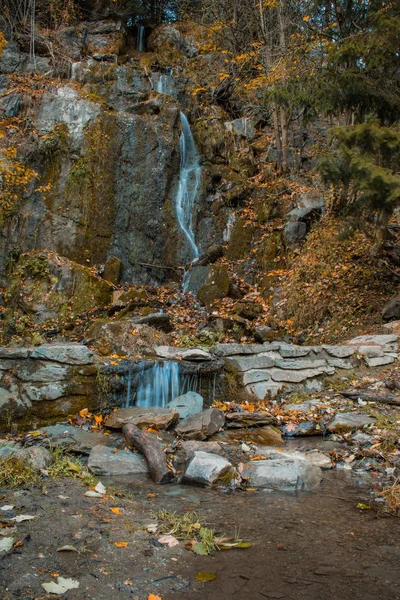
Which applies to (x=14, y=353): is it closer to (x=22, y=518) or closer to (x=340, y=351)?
(x=22, y=518)

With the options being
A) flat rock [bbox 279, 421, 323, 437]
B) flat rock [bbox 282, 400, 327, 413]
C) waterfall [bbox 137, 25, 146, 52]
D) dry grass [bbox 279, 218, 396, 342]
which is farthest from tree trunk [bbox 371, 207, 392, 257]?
waterfall [bbox 137, 25, 146, 52]

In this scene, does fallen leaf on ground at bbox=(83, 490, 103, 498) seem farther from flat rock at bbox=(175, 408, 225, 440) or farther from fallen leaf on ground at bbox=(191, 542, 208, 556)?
flat rock at bbox=(175, 408, 225, 440)

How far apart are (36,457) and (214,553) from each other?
2146mm

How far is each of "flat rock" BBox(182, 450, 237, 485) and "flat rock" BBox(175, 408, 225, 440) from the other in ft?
3.28

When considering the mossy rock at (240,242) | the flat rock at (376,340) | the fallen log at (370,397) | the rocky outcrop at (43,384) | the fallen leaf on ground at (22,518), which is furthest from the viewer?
the mossy rock at (240,242)

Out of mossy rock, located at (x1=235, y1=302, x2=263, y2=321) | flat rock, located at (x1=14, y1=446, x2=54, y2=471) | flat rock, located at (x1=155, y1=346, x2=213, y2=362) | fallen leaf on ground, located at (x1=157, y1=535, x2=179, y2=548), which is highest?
mossy rock, located at (x1=235, y1=302, x2=263, y2=321)

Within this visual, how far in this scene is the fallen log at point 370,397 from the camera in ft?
18.9

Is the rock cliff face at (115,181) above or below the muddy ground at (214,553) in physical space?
above

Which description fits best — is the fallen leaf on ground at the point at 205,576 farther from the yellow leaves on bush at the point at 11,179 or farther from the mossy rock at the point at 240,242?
the mossy rock at the point at 240,242

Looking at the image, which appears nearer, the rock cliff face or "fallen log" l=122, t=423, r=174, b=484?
"fallen log" l=122, t=423, r=174, b=484

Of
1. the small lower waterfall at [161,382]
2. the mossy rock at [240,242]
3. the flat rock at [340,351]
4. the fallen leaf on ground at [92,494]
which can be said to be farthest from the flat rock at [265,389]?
the mossy rock at [240,242]

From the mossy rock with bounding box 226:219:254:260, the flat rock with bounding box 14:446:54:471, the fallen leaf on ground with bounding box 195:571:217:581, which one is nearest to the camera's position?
the fallen leaf on ground with bounding box 195:571:217:581

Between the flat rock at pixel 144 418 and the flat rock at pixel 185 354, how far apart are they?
3.63 ft

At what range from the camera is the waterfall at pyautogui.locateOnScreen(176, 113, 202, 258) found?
46.3ft
